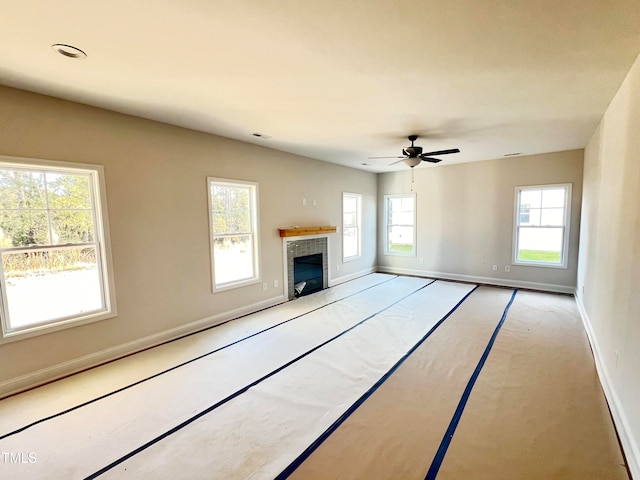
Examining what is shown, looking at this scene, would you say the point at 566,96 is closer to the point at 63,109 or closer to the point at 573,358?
the point at 573,358

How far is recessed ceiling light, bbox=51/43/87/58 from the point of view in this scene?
1.94 meters

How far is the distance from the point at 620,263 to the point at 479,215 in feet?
13.9

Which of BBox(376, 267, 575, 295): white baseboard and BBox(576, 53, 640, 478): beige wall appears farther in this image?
BBox(376, 267, 575, 295): white baseboard

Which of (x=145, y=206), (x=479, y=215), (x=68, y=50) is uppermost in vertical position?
(x=68, y=50)

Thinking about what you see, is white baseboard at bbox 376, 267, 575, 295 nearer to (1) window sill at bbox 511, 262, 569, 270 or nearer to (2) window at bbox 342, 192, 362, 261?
(1) window sill at bbox 511, 262, 569, 270

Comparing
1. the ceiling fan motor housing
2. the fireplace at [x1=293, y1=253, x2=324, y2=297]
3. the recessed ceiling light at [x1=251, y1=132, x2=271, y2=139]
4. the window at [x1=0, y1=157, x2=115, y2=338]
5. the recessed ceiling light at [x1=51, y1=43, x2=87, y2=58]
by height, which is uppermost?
the recessed ceiling light at [x1=251, y1=132, x2=271, y2=139]

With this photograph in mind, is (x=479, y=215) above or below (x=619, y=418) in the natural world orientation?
above

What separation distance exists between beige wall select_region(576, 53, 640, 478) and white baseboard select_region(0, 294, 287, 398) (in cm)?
429

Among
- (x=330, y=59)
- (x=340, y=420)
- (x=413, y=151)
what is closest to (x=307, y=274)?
(x=413, y=151)

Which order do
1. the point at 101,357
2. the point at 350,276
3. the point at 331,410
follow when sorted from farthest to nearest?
the point at 350,276 → the point at 101,357 → the point at 331,410

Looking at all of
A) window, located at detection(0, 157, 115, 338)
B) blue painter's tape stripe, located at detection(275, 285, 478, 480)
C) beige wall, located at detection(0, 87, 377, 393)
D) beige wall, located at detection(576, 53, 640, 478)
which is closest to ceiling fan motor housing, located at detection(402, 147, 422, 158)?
beige wall, located at detection(576, 53, 640, 478)

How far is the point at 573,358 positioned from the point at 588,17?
10.6ft

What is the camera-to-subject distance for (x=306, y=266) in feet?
19.4

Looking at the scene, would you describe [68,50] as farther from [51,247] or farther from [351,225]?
[351,225]
